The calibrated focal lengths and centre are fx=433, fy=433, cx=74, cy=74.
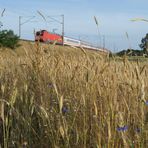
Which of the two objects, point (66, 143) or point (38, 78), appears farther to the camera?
point (38, 78)

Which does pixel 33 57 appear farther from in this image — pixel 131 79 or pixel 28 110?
pixel 131 79

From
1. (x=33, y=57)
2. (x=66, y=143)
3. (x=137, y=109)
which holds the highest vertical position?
(x=33, y=57)

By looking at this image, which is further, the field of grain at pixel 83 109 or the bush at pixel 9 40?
the bush at pixel 9 40

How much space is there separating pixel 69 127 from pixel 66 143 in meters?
0.19

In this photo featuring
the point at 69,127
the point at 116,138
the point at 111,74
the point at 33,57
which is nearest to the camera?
the point at 116,138

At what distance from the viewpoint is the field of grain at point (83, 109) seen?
2479mm

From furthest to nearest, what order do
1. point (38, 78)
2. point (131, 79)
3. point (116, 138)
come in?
point (38, 78)
point (131, 79)
point (116, 138)

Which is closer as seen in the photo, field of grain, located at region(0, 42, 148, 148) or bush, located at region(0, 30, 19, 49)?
field of grain, located at region(0, 42, 148, 148)

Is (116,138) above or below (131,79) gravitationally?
below

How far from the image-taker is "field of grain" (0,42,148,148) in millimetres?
2479

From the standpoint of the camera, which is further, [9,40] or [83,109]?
[9,40]

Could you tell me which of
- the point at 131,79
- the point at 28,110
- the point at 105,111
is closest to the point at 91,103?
the point at 105,111

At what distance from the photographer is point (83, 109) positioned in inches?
110

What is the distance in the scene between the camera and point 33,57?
4.29 m
